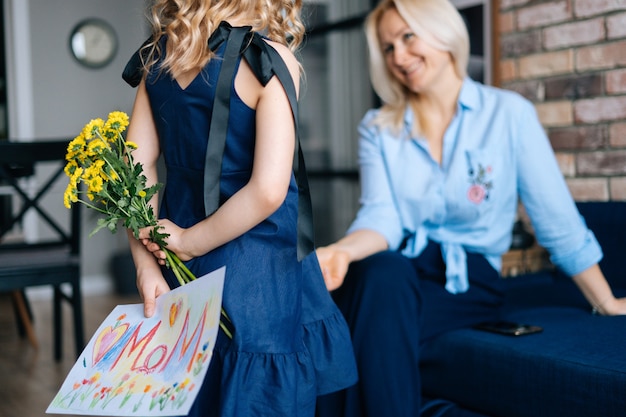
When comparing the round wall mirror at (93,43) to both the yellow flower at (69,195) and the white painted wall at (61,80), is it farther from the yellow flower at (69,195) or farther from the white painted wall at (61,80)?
the yellow flower at (69,195)

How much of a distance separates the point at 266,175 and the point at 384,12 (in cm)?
118

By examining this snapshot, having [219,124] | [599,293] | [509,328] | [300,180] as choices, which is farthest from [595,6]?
[219,124]

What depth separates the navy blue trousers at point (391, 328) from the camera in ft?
5.90

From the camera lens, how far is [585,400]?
159 centimetres

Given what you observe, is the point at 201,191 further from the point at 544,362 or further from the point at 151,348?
the point at 544,362

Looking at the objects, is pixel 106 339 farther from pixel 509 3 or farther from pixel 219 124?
pixel 509 3

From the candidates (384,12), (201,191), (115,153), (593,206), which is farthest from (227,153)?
(593,206)

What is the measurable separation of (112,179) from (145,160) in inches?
7.8

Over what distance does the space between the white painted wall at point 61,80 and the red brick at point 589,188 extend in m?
3.96

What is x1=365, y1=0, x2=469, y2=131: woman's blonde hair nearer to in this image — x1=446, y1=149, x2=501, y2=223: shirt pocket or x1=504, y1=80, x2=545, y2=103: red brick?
x1=446, y1=149, x2=501, y2=223: shirt pocket

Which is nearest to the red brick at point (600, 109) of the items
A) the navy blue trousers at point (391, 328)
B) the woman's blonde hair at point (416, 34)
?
the woman's blonde hair at point (416, 34)

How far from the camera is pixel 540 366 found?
1.68 m

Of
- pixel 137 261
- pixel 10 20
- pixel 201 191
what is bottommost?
pixel 137 261

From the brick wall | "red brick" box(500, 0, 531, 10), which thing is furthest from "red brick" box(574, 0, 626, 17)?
"red brick" box(500, 0, 531, 10)
